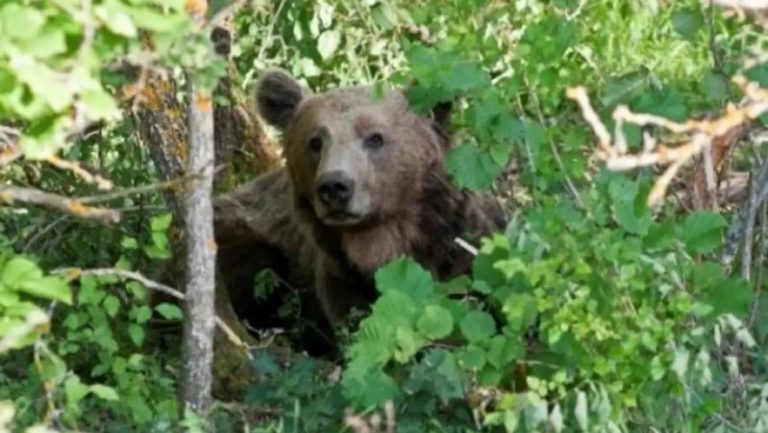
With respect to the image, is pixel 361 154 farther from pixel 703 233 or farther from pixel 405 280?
pixel 703 233

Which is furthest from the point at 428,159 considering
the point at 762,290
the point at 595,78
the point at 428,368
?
the point at 428,368

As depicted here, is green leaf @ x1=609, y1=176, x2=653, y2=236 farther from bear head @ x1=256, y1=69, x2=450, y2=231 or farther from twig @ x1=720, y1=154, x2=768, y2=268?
bear head @ x1=256, y1=69, x2=450, y2=231

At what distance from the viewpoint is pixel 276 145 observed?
9.05 meters

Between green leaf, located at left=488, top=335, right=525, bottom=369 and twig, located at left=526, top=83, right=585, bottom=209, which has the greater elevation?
twig, located at left=526, top=83, right=585, bottom=209

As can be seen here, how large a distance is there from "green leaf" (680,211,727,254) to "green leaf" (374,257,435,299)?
2.63ft

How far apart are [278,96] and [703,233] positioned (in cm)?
307

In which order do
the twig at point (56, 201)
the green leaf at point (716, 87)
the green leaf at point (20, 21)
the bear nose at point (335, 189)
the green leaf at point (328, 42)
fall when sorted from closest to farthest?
the green leaf at point (20, 21) → the twig at point (56, 201) → the green leaf at point (716, 87) → the bear nose at point (335, 189) → the green leaf at point (328, 42)

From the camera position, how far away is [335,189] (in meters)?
7.40

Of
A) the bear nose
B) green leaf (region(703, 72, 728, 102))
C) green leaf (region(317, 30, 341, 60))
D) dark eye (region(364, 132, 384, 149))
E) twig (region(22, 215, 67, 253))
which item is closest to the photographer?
green leaf (region(703, 72, 728, 102))

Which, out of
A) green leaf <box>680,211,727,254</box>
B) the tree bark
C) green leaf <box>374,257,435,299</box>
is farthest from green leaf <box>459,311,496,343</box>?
the tree bark

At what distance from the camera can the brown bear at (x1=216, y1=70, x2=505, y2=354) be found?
7582mm

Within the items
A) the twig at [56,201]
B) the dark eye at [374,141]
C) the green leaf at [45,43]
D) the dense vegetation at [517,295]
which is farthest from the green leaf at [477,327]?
the dark eye at [374,141]

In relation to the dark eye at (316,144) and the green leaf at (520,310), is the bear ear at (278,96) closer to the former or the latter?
the dark eye at (316,144)

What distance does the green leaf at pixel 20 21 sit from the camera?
3.49m
